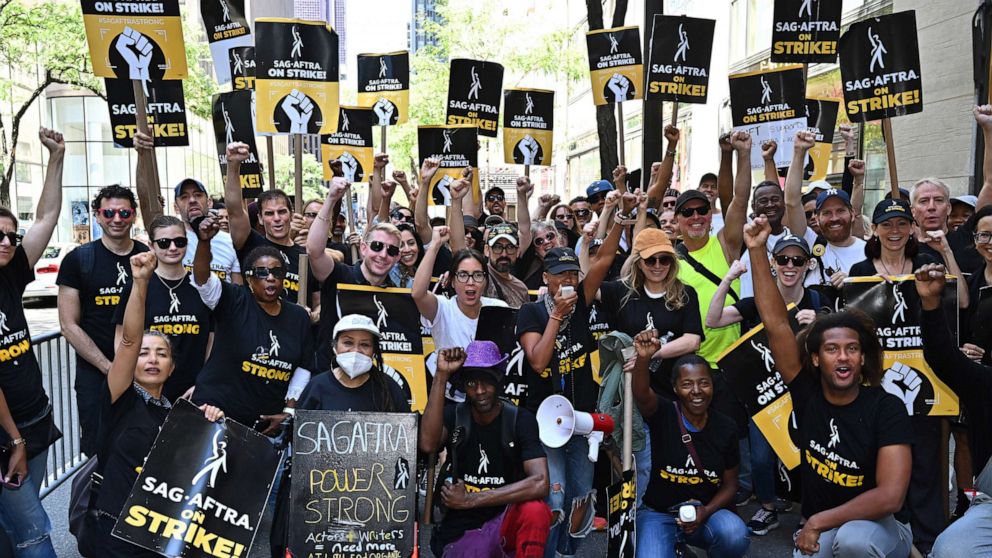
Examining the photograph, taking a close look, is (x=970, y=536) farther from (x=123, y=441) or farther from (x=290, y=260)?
(x=290, y=260)

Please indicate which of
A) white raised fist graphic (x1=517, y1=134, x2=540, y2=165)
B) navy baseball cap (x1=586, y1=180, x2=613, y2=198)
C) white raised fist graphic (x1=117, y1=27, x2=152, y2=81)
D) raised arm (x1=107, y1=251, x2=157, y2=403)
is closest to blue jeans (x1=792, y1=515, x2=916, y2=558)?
raised arm (x1=107, y1=251, x2=157, y2=403)

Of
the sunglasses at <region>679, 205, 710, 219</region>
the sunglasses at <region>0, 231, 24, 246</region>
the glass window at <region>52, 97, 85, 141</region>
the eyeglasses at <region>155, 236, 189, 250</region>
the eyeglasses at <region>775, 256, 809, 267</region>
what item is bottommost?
the eyeglasses at <region>775, 256, 809, 267</region>

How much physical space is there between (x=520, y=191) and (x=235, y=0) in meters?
4.25

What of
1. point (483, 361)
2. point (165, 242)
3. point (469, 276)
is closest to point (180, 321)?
point (165, 242)

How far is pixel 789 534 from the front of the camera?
20.6 ft

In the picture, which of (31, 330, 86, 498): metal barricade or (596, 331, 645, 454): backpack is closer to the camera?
(596, 331, 645, 454): backpack

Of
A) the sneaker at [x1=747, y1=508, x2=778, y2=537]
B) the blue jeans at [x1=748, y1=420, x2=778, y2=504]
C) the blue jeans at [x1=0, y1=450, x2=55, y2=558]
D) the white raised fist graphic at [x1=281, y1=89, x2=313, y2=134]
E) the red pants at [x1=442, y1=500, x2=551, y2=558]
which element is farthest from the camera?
the white raised fist graphic at [x1=281, y1=89, x2=313, y2=134]

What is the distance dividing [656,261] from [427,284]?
57.1 inches

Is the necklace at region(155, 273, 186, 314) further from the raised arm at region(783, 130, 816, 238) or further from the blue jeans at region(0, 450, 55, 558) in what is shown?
the raised arm at region(783, 130, 816, 238)

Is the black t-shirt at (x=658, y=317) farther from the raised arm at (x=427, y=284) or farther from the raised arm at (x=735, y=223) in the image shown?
the raised arm at (x=427, y=284)

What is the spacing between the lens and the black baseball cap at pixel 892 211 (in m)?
5.73

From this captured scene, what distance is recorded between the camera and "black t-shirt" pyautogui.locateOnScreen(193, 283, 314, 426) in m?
5.26

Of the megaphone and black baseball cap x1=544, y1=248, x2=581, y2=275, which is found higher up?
black baseball cap x1=544, y1=248, x2=581, y2=275

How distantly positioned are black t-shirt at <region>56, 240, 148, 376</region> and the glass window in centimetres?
3865
